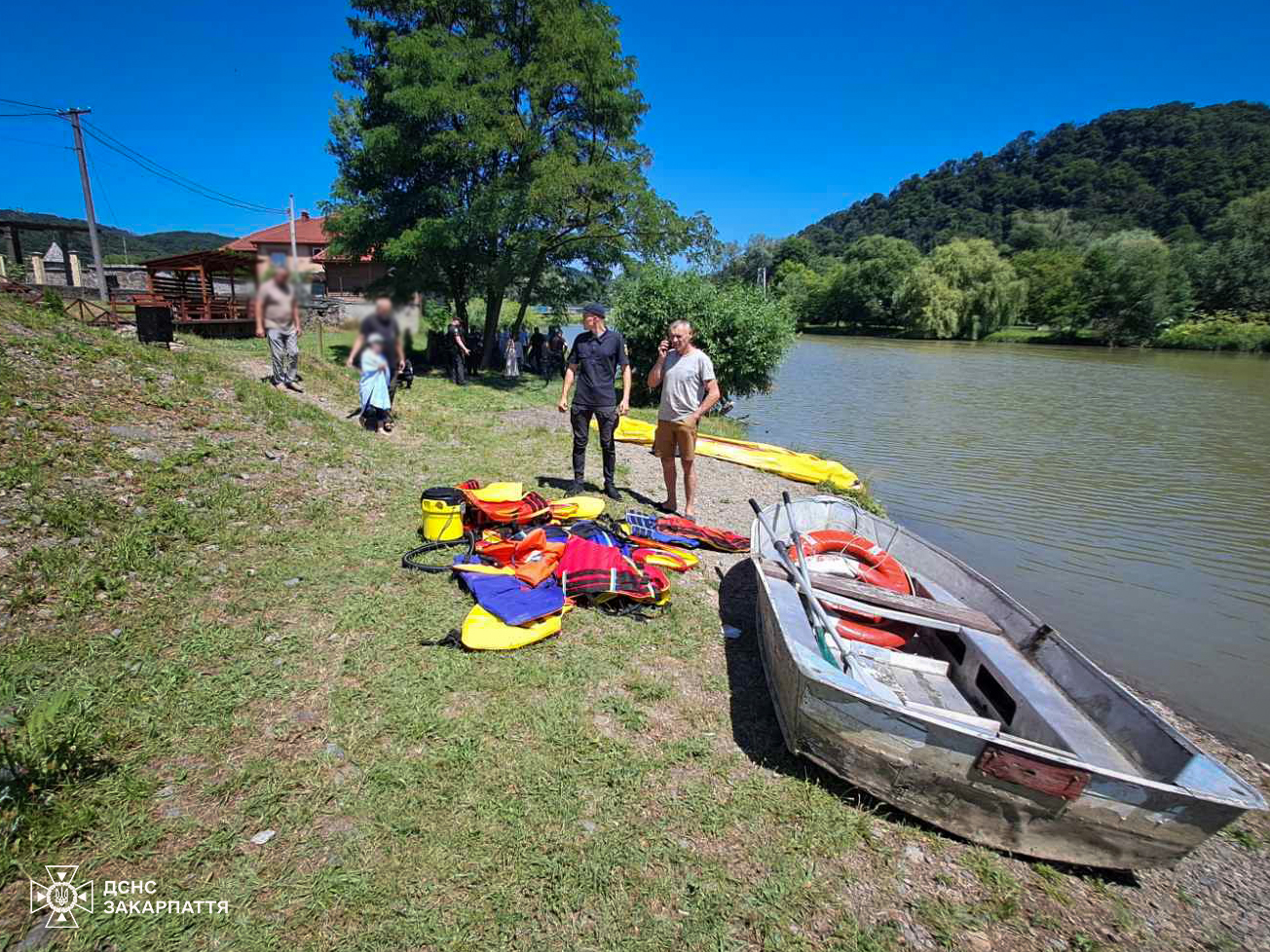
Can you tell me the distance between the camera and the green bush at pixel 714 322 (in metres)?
17.1

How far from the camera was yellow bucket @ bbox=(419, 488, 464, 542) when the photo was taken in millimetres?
5820

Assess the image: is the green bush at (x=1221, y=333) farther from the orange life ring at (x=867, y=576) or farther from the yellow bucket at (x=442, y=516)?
the yellow bucket at (x=442, y=516)

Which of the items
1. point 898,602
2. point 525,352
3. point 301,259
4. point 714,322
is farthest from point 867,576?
point 525,352

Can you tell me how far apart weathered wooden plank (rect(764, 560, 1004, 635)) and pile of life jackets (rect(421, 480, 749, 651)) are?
1206mm

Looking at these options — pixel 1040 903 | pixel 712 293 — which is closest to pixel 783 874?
pixel 1040 903

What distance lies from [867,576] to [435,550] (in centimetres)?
421

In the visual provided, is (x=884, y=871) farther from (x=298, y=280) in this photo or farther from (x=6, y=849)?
(x=6, y=849)

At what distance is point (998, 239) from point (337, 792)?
168m

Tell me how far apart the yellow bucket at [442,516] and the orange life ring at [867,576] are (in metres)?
3.28

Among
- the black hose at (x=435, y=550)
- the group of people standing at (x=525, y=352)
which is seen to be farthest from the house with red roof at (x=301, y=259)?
the group of people standing at (x=525, y=352)

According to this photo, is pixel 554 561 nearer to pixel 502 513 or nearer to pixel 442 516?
pixel 502 513

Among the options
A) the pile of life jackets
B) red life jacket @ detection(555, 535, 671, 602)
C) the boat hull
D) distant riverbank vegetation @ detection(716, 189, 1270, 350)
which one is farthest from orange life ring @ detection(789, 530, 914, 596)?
distant riverbank vegetation @ detection(716, 189, 1270, 350)

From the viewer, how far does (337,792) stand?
3029 millimetres

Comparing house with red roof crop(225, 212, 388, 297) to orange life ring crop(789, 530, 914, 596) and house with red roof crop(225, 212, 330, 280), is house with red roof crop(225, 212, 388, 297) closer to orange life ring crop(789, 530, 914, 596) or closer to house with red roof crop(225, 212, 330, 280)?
house with red roof crop(225, 212, 330, 280)
